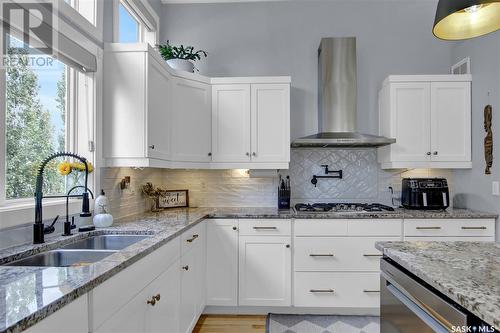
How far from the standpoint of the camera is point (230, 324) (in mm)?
2633

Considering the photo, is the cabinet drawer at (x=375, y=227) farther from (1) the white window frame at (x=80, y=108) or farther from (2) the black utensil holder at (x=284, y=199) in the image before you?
(1) the white window frame at (x=80, y=108)

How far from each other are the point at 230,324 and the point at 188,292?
68 centimetres

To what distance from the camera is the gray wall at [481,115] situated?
8.54ft

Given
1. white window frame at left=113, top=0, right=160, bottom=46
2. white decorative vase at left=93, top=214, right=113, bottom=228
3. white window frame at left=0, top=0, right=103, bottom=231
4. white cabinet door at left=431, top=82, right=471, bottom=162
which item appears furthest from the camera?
white cabinet door at left=431, top=82, right=471, bottom=162

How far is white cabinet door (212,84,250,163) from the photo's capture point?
3031 millimetres

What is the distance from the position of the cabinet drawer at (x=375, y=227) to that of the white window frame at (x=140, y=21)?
2.57 meters

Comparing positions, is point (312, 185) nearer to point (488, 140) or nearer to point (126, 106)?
point (488, 140)

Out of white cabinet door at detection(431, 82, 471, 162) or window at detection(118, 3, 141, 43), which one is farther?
white cabinet door at detection(431, 82, 471, 162)

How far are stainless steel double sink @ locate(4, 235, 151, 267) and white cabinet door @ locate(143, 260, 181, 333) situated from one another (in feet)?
0.95

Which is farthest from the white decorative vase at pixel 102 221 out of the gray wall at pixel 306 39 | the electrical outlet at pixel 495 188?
the electrical outlet at pixel 495 188

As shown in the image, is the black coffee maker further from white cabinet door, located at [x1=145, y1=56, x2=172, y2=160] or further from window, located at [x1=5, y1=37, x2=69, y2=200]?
window, located at [x1=5, y1=37, x2=69, y2=200]

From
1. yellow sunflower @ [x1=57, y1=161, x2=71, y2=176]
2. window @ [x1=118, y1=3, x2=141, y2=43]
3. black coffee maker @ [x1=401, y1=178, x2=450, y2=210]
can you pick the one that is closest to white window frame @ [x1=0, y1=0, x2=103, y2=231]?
yellow sunflower @ [x1=57, y1=161, x2=71, y2=176]

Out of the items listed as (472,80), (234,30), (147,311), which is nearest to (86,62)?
(147,311)

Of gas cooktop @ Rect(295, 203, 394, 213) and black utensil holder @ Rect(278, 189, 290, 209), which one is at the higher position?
black utensil holder @ Rect(278, 189, 290, 209)
